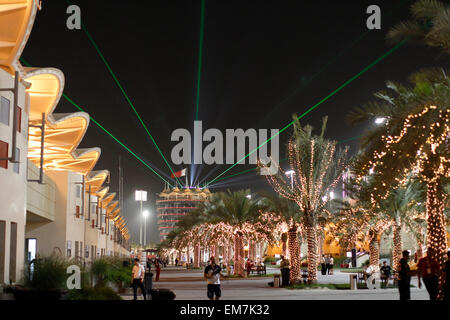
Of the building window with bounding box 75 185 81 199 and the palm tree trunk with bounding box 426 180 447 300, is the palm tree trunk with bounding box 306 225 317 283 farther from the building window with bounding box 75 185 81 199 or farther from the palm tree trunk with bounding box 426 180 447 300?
the building window with bounding box 75 185 81 199

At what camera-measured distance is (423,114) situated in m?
16.2

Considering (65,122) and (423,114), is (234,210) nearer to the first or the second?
(65,122)

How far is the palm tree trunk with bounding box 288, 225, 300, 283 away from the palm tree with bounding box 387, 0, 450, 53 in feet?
53.9

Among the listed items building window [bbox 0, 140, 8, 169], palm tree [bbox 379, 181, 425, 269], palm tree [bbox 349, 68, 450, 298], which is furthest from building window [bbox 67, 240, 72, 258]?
palm tree [bbox 349, 68, 450, 298]

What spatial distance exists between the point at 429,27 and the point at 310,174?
1314cm

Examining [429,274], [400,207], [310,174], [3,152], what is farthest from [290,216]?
[3,152]

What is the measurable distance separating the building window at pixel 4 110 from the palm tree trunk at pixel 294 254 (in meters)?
16.6

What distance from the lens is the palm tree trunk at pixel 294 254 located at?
3048 cm

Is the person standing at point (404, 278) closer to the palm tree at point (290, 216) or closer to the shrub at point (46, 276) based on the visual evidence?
the shrub at point (46, 276)

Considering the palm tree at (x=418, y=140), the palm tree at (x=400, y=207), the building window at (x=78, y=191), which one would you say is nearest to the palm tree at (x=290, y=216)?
→ the palm tree at (x=400, y=207)

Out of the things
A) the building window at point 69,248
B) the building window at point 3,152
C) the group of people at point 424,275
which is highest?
the building window at point 3,152

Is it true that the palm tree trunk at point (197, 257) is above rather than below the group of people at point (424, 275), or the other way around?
below

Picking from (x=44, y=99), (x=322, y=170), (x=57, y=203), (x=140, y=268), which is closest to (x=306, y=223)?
(x=322, y=170)

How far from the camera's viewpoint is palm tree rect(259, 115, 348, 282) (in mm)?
29016
